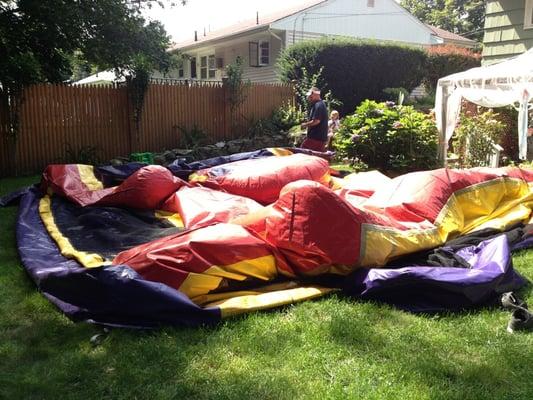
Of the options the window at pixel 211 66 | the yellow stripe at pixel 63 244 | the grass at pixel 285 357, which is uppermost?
the window at pixel 211 66

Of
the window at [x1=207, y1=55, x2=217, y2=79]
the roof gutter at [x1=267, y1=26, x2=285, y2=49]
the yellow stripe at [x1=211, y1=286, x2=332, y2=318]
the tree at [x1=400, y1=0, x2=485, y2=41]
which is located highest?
the tree at [x1=400, y1=0, x2=485, y2=41]

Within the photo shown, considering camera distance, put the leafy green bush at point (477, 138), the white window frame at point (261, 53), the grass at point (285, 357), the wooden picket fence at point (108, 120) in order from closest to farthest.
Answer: the grass at point (285, 357), the leafy green bush at point (477, 138), the wooden picket fence at point (108, 120), the white window frame at point (261, 53)

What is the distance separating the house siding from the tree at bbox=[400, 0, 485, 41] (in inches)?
1272

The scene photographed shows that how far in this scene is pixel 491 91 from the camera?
716 centimetres

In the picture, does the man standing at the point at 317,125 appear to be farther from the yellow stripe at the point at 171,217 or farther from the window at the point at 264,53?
the window at the point at 264,53

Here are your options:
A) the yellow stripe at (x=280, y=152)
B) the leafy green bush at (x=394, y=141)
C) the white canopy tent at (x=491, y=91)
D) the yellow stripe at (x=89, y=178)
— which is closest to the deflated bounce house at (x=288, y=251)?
the yellow stripe at (x=89, y=178)

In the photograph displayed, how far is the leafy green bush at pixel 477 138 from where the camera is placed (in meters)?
7.55

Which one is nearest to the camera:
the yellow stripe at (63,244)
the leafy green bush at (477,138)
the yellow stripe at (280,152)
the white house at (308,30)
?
the yellow stripe at (63,244)

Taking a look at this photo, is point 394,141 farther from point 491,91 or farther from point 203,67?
point 203,67

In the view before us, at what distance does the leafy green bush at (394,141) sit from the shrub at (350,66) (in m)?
6.52

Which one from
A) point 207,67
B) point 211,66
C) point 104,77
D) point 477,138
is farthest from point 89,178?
point 104,77

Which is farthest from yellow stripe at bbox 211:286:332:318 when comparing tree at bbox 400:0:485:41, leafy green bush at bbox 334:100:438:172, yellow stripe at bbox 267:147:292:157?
tree at bbox 400:0:485:41

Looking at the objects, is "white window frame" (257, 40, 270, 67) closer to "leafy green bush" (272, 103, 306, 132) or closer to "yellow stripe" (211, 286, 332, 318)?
"leafy green bush" (272, 103, 306, 132)

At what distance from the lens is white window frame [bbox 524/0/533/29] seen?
25.6 feet
